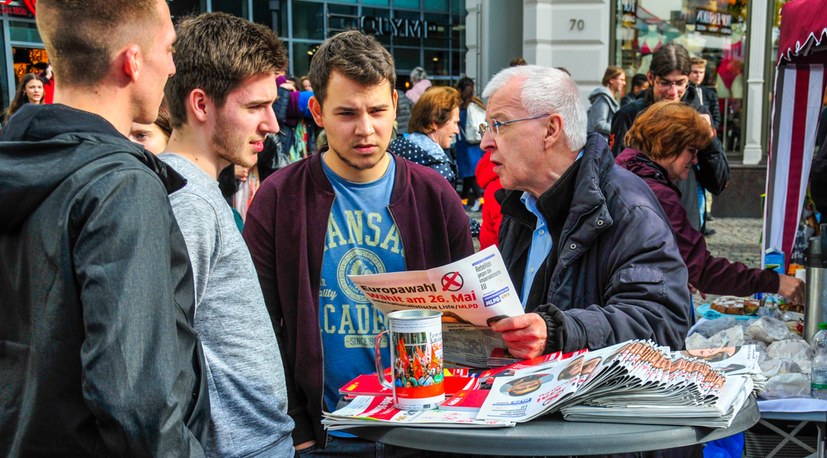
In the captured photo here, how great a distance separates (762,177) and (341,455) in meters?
10.2

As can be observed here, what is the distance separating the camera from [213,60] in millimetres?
2072

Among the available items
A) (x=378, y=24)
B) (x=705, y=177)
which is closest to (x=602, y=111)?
(x=705, y=177)

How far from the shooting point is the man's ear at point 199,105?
2.08 m

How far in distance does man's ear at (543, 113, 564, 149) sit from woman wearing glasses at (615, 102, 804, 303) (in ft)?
4.32

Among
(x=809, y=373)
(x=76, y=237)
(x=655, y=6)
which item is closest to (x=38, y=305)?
(x=76, y=237)

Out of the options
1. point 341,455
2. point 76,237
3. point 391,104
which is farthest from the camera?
point 391,104

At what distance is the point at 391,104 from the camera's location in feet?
9.35

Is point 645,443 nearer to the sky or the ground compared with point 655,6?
nearer to the ground

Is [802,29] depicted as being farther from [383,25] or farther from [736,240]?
[383,25]

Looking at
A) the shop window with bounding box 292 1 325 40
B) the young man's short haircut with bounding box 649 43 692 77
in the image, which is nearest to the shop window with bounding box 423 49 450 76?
the shop window with bounding box 292 1 325 40

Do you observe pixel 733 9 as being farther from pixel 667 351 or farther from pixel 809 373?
pixel 667 351

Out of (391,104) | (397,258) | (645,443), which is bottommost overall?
Result: (645,443)

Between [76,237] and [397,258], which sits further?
[397,258]

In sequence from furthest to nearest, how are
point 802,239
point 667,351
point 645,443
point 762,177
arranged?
point 762,177 < point 802,239 < point 667,351 < point 645,443
